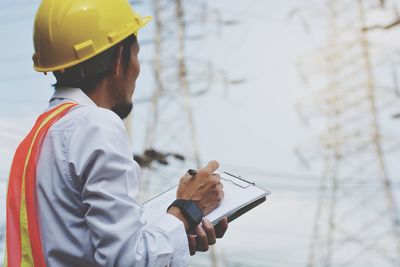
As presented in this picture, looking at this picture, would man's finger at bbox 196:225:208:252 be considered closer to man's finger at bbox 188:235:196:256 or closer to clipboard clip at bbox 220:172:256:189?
man's finger at bbox 188:235:196:256

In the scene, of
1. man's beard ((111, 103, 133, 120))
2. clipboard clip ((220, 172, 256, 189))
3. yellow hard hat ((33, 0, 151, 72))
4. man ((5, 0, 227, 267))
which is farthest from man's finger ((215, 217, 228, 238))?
yellow hard hat ((33, 0, 151, 72))

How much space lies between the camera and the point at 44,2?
68.7 inches

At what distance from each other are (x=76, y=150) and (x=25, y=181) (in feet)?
0.58

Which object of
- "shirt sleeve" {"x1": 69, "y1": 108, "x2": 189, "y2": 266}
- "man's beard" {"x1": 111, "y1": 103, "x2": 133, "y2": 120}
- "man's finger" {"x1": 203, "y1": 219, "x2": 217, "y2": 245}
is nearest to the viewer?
"shirt sleeve" {"x1": 69, "y1": 108, "x2": 189, "y2": 266}

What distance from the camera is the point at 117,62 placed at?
5.49 ft

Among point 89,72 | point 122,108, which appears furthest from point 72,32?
point 122,108

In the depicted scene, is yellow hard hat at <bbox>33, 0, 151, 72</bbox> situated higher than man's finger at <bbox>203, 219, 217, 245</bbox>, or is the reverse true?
yellow hard hat at <bbox>33, 0, 151, 72</bbox>

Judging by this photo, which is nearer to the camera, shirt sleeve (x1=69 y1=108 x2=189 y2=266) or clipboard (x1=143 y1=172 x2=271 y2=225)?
shirt sleeve (x1=69 y1=108 x2=189 y2=266)

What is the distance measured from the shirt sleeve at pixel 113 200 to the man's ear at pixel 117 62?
0.64ft

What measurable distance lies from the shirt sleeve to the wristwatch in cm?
6

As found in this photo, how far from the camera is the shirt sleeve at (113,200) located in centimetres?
137

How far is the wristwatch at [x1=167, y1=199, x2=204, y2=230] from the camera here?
154cm

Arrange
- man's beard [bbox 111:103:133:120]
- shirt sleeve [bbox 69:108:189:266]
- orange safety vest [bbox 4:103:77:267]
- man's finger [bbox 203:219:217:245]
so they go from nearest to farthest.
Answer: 1. shirt sleeve [bbox 69:108:189:266]
2. orange safety vest [bbox 4:103:77:267]
3. man's finger [bbox 203:219:217:245]
4. man's beard [bbox 111:103:133:120]

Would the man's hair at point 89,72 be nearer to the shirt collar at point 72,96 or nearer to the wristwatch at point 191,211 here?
the shirt collar at point 72,96
